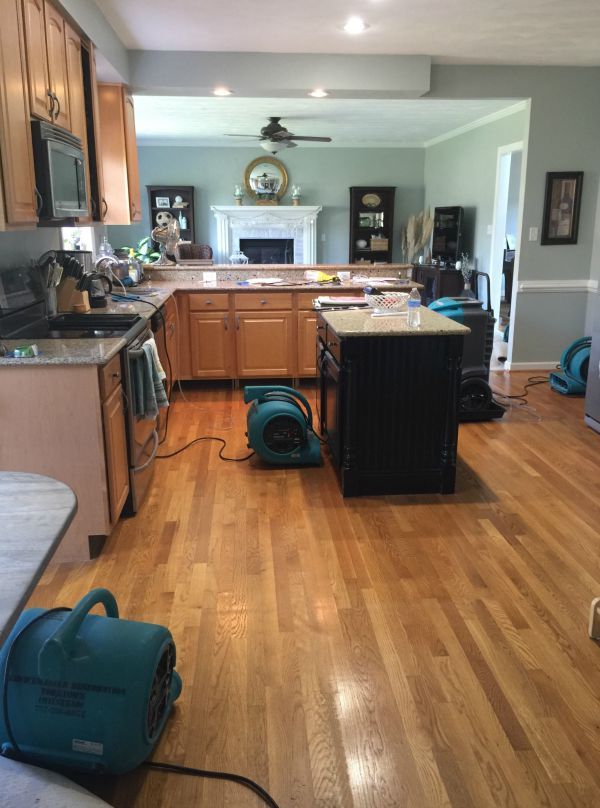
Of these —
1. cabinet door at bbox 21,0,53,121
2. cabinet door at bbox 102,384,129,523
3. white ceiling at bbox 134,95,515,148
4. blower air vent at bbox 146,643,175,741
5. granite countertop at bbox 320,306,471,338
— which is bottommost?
blower air vent at bbox 146,643,175,741

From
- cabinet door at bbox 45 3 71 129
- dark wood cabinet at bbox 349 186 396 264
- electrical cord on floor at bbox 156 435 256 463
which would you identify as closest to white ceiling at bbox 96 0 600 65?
cabinet door at bbox 45 3 71 129

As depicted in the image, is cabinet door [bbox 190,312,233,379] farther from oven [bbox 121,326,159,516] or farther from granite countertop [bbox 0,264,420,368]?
oven [bbox 121,326,159,516]

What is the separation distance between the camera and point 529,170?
5.38 metres

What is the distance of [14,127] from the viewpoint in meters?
2.52

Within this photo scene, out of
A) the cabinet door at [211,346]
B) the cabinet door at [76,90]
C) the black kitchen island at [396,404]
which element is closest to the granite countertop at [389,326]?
the black kitchen island at [396,404]

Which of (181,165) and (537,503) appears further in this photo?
(181,165)

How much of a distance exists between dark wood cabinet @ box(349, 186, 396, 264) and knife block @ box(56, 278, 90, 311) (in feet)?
24.2

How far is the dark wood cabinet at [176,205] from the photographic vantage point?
10.4m

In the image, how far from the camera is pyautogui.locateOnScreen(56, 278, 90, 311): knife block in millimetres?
3637

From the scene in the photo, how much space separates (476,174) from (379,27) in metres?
4.26

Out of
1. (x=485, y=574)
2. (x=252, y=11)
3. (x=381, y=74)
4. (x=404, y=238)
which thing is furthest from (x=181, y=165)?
(x=485, y=574)

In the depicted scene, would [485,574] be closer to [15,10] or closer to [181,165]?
[15,10]

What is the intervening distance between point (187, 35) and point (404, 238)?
652cm

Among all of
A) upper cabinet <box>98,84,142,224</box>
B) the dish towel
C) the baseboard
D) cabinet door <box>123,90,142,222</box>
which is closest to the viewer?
the dish towel
